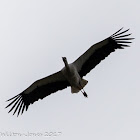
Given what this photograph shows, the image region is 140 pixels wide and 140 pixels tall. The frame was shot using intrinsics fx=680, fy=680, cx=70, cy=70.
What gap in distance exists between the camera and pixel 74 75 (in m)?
18.1

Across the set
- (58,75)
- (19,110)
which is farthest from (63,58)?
(19,110)

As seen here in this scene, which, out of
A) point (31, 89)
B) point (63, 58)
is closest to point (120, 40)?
point (63, 58)

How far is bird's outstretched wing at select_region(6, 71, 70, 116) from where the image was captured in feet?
61.5

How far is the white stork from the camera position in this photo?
1825 cm

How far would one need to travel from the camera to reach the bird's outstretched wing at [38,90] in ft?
61.5

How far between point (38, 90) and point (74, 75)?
1316 millimetres

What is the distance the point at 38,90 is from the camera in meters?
18.9

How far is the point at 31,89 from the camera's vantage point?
1892cm

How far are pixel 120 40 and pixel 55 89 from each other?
7.48 feet

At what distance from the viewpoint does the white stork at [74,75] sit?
1825 cm

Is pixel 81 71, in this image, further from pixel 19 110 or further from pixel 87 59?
pixel 19 110

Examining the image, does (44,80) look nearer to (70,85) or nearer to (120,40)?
(70,85)

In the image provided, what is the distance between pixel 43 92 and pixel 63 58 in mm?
1331

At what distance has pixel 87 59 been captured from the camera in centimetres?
1844
